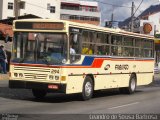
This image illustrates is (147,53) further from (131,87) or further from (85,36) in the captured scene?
(85,36)

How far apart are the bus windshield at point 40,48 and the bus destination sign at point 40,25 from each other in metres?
0.21

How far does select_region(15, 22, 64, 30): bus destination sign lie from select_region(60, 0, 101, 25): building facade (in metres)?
99.0

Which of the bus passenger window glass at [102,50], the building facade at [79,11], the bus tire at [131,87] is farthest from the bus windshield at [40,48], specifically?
the building facade at [79,11]

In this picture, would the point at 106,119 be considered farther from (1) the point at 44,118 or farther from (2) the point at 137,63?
(2) the point at 137,63

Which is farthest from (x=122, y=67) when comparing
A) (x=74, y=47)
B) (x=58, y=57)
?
(x=58, y=57)

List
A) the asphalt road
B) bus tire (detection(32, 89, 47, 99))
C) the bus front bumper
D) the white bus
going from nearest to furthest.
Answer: the asphalt road → the bus front bumper → the white bus → bus tire (detection(32, 89, 47, 99))

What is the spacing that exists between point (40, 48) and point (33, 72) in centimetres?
87

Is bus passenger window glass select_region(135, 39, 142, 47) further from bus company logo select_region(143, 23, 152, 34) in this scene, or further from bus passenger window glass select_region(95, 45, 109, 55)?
bus company logo select_region(143, 23, 152, 34)

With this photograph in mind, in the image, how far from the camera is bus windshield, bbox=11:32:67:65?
17.0m

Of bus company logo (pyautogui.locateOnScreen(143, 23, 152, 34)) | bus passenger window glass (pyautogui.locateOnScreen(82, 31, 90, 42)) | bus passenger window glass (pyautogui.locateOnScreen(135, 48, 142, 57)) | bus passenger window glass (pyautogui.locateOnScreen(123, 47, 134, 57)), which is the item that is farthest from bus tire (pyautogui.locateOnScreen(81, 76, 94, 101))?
bus company logo (pyautogui.locateOnScreen(143, 23, 152, 34))

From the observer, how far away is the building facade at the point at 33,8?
86250 millimetres

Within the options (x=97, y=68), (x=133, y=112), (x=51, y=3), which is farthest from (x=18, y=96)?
(x=51, y=3)

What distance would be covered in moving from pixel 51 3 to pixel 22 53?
255ft

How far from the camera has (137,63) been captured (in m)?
23.2
